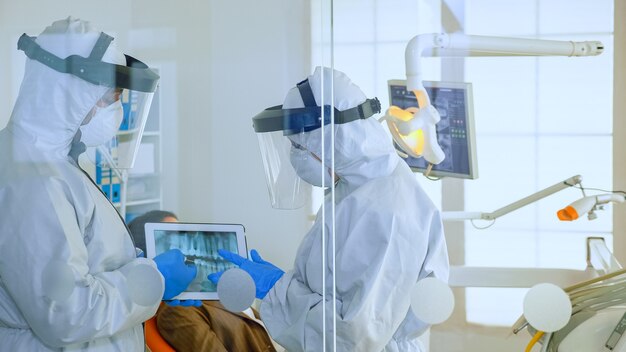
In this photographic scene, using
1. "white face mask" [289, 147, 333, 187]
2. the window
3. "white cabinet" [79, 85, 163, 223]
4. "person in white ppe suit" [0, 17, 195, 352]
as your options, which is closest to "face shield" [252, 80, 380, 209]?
"white face mask" [289, 147, 333, 187]

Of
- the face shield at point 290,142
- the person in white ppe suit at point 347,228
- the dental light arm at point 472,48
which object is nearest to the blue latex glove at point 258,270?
the person in white ppe suit at point 347,228

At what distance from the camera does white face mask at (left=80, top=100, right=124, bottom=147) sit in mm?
1315

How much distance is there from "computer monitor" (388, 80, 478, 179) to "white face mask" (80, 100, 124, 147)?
586mm

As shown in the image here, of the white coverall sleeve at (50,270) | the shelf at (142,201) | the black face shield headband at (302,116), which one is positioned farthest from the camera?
the black face shield headband at (302,116)

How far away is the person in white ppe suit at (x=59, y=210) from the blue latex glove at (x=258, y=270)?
8.2 inches

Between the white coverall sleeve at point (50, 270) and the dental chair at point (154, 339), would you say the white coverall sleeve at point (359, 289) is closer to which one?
the dental chair at point (154, 339)

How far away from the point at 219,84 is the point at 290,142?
0.19 metres

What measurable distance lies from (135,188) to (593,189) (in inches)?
37.7

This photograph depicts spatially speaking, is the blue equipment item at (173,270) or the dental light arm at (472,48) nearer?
the blue equipment item at (173,270)

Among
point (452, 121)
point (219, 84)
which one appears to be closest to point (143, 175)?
point (219, 84)

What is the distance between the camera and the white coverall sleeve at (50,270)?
128cm

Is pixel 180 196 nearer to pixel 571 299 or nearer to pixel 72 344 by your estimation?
pixel 72 344

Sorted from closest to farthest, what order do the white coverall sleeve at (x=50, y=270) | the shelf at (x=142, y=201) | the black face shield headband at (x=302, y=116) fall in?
the white coverall sleeve at (x=50, y=270) < the shelf at (x=142, y=201) < the black face shield headband at (x=302, y=116)

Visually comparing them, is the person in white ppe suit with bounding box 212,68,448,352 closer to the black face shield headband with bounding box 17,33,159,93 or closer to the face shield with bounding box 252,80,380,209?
the face shield with bounding box 252,80,380,209
